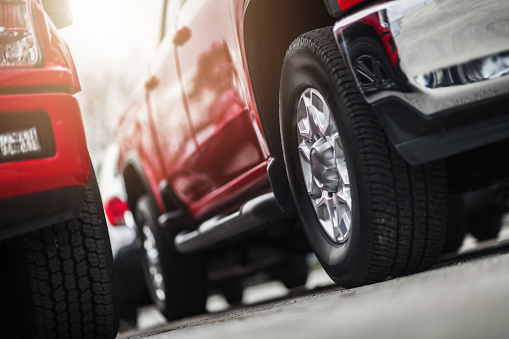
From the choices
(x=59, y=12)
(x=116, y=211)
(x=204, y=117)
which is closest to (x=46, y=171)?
(x=59, y=12)

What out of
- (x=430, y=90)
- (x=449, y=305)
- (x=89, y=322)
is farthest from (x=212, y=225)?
(x=449, y=305)

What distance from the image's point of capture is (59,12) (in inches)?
113

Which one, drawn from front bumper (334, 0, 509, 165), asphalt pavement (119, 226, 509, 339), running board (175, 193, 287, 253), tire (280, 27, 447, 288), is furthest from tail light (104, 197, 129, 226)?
front bumper (334, 0, 509, 165)

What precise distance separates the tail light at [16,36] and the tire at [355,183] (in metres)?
0.88

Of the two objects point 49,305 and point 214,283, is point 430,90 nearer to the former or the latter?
point 49,305

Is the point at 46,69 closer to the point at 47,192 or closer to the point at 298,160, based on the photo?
the point at 47,192

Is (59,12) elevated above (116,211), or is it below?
above

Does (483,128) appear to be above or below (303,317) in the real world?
above

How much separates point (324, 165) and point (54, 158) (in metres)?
0.91

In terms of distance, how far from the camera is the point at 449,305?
4.84 ft

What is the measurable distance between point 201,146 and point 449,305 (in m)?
2.07

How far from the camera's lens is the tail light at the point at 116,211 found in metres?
5.79

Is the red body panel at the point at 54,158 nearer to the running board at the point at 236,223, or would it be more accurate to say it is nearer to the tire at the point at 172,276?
the running board at the point at 236,223

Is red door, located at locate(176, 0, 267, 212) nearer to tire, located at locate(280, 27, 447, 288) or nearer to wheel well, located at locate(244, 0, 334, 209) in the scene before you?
wheel well, located at locate(244, 0, 334, 209)
